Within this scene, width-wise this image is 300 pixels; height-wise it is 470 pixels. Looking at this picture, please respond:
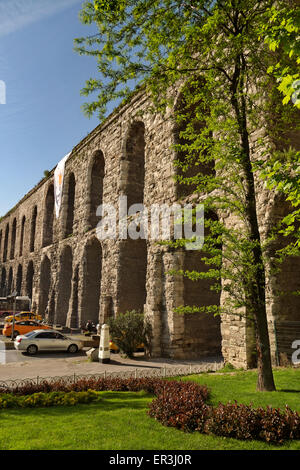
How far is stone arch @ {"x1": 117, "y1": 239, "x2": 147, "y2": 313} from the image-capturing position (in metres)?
19.2

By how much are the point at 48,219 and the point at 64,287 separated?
382 inches

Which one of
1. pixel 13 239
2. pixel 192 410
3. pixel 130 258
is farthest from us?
pixel 13 239

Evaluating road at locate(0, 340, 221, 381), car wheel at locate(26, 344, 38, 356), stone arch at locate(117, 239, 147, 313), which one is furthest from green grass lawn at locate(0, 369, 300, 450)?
stone arch at locate(117, 239, 147, 313)

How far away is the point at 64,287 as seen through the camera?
2870cm

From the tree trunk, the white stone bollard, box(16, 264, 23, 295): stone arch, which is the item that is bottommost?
the white stone bollard

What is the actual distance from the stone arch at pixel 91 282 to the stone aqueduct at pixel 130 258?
68 millimetres

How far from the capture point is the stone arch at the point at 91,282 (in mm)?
23797

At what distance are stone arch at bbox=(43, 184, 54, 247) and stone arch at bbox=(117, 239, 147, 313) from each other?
58.5 feet

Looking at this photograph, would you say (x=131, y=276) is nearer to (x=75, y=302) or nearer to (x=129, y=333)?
(x=129, y=333)

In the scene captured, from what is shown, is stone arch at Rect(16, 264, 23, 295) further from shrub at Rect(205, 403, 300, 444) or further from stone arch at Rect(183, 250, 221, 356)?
shrub at Rect(205, 403, 300, 444)

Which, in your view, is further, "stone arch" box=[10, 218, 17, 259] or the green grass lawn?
"stone arch" box=[10, 218, 17, 259]

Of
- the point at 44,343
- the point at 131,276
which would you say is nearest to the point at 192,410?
the point at 44,343
